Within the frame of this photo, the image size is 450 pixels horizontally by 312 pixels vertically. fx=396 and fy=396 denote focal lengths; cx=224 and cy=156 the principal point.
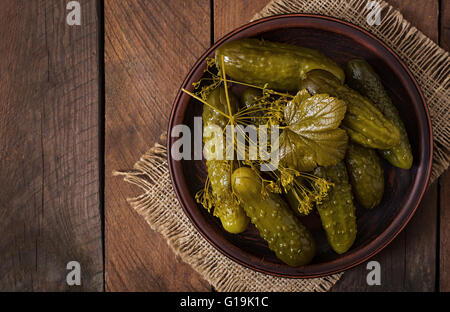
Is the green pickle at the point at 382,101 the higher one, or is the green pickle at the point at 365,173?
the green pickle at the point at 382,101

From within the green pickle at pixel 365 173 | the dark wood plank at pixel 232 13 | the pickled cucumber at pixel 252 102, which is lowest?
the green pickle at pixel 365 173

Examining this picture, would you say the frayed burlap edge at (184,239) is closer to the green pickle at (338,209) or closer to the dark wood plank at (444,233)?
the green pickle at (338,209)

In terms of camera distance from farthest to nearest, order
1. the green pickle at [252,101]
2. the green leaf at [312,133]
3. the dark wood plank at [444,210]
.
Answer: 1. the dark wood plank at [444,210]
2. the green pickle at [252,101]
3. the green leaf at [312,133]

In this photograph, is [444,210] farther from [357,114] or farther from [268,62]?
[268,62]

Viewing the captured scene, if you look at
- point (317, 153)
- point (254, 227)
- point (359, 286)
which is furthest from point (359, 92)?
point (359, 286)

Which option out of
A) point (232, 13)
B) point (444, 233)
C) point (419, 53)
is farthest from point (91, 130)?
point (444, 233)

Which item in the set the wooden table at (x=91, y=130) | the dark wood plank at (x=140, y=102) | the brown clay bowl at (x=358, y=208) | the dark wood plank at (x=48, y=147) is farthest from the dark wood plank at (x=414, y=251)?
the dark wood plank at (x=48, y=147)

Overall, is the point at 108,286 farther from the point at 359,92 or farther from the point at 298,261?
the point at 359,92
